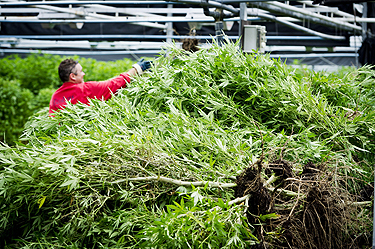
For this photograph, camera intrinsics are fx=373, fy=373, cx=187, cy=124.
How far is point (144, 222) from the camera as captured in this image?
67.4 inches

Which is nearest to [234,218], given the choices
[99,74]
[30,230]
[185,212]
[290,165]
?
[185,212]

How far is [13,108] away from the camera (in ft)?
20.9

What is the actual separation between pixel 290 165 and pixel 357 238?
0.56 meters

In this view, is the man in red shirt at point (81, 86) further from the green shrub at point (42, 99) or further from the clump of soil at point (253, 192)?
the green shrub at point (42, 99)

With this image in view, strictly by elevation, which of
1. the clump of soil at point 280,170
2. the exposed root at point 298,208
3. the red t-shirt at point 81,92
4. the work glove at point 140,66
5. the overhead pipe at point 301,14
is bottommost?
the exposed root at point 298,208

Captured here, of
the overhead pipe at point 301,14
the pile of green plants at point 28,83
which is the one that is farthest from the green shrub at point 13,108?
the overhead pipe at point 301,14

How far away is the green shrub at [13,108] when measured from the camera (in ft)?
20.6

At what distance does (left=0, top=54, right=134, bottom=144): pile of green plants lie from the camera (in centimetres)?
637

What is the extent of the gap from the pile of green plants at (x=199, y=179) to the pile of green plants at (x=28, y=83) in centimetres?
465

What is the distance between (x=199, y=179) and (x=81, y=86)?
170 cm

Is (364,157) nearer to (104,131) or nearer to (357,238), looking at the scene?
(357,238)

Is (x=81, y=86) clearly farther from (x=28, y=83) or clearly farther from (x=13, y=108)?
(x=28, y=83)

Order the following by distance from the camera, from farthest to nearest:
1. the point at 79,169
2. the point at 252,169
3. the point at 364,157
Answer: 1. the point at 364,157
2. the point at 79,169
3. the point at 252,169

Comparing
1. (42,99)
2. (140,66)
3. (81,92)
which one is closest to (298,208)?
(140,66)
